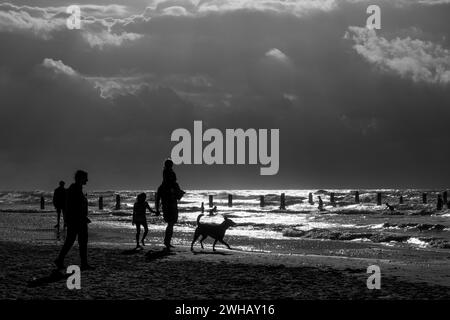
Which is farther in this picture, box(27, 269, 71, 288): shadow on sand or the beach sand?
box(27, 269, 71, 288): shadow on sand

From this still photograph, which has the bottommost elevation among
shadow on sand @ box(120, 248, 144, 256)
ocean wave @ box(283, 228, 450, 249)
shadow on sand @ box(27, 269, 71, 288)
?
ocean wave @ box(283, 228, 450, 249)

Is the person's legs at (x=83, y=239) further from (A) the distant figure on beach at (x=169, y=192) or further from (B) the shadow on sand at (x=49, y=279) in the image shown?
(A) the distant figure on beach at (x=169, y=192)

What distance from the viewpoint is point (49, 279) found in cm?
998

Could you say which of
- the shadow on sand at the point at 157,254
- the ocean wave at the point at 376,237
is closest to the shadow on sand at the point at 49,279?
the shadow on sand at the point at 157,254

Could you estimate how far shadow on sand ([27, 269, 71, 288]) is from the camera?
31.0 feet

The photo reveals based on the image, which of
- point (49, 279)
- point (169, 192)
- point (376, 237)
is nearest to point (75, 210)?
point (49, 279)

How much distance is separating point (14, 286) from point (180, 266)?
→ 3.48 metres

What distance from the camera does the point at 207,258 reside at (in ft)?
43.5

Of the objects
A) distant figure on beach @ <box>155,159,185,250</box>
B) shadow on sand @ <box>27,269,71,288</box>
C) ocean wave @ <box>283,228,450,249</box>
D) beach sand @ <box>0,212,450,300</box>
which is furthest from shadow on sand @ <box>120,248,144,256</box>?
ocean wave @ <box>283,228,450,249</box>

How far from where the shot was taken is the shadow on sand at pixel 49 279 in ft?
31.0

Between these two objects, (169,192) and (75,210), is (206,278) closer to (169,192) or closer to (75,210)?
(75,210)

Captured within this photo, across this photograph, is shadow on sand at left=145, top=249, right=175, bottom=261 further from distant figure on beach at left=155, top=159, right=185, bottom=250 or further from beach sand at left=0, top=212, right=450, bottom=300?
distant figure on beach at left=155, top=159, right=185, bottom=250
